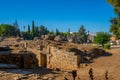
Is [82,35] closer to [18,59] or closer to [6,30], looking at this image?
[6,30]

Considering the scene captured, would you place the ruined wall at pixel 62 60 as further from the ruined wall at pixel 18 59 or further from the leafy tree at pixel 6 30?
the leafy tree at pixel 6 30

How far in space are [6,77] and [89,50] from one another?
25.2 m

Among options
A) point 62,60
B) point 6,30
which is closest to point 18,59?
point 62,60

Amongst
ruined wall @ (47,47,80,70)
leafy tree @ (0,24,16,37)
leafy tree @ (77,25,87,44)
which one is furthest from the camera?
leafy tree @ (77,25,87,44)

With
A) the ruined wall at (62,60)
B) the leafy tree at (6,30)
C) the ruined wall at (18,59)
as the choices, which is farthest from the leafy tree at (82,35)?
the ruined wall at (18,59)

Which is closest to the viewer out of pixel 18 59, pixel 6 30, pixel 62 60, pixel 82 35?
pixel 18 59

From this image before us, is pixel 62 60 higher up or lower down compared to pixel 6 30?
lower down

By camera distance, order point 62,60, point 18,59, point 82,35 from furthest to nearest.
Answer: point 82,35, point 62,60, point 18,59

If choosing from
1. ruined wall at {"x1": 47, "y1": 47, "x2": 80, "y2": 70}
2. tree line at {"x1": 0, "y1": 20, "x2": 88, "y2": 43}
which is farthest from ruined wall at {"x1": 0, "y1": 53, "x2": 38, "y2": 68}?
tree line at {"x1": 0, "y1": 20, "x2": 88, "y2": 43}

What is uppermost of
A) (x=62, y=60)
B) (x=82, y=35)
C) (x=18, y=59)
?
(x=82, y=35)

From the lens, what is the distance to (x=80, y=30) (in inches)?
3895

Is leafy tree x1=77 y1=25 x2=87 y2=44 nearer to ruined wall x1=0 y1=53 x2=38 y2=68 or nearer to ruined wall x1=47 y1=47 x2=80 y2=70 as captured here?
ruined wall x1=47 y1=47 x2=80 y2=70

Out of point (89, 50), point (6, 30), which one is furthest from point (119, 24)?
point (6, 30)

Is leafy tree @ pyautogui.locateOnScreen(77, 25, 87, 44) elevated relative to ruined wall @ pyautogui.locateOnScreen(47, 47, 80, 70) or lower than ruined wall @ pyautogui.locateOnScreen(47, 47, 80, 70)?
elevated
